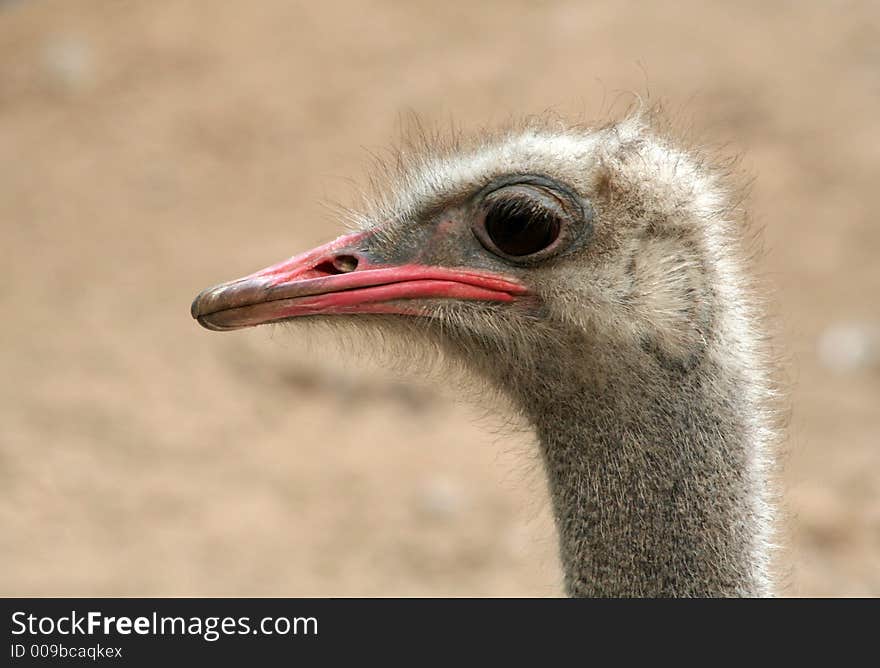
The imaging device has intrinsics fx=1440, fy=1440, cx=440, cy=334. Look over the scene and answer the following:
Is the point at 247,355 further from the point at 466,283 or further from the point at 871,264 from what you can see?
the point at 466,283

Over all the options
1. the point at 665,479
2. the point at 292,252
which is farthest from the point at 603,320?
the point at 292,252

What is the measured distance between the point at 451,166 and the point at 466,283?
0.25m

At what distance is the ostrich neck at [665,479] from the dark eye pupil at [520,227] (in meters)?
0.22

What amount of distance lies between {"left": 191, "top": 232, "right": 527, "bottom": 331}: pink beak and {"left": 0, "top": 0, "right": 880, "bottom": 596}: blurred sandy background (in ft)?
1.21

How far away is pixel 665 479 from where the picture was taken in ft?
7.60

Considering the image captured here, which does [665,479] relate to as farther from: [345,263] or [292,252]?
[292,252]

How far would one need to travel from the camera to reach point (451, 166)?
2.53 metres

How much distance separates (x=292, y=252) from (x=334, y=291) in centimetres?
522

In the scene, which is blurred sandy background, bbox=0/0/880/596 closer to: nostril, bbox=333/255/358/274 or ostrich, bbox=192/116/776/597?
ostrich, bbox=192/116/776/597

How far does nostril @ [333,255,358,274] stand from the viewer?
2477 mm

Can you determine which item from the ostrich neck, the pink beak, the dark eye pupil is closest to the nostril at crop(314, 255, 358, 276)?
the pink beak

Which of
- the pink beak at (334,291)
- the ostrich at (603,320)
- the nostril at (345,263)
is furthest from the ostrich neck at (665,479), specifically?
the nostril at (345,263)

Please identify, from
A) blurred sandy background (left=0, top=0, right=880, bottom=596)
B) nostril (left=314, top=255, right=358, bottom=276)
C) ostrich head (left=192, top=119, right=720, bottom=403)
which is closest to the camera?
ostrich head (left=192, top=119, right=720, bottom=403)

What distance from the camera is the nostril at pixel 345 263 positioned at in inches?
97.5
